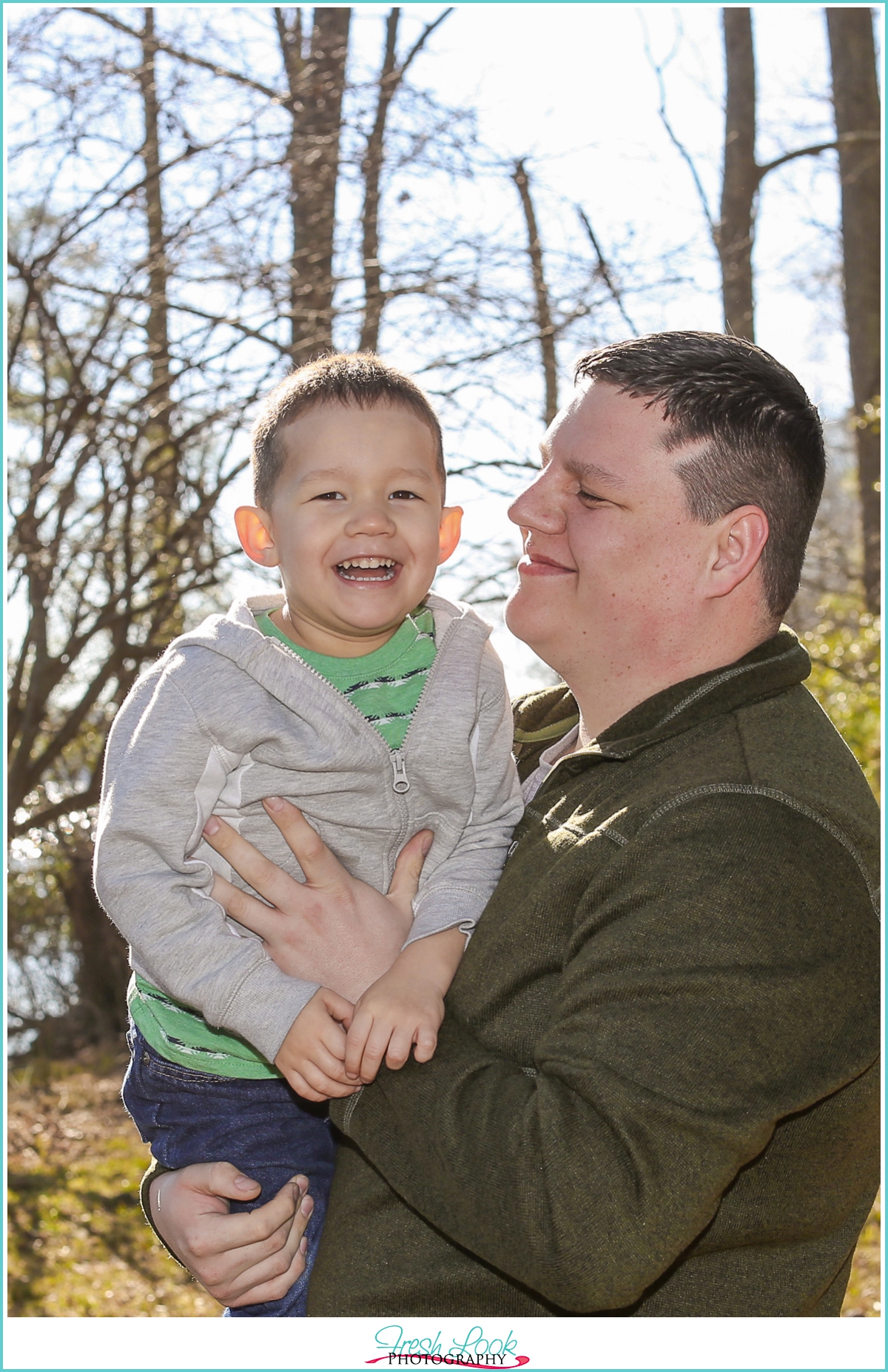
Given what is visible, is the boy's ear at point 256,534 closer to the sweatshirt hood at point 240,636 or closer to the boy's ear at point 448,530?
the sweatshirt hood at point 240,636

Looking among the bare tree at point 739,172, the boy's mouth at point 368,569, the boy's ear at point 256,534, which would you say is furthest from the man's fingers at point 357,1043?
the bare tree at point 739,172

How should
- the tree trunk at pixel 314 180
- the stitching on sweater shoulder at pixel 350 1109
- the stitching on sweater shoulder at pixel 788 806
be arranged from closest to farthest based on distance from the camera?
1. the stitching on sweater shoulder at pixel 788 806
2. the stitching on sweater shoulder at pixel 350 1109
3. the tree trunk at pixel 314 180

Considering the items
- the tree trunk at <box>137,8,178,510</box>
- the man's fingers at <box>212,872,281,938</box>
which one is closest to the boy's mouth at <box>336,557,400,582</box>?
the man's fingers at <box>212,872,281,938</box>

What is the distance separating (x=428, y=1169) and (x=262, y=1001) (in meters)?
0.39

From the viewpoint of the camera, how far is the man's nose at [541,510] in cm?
224

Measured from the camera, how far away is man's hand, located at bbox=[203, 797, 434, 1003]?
1.95 metres

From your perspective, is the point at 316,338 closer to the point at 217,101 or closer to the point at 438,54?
the point at 217,101

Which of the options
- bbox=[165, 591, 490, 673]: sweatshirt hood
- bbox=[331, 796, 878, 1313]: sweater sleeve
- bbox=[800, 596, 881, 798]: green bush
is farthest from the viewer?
bbox=[800, 596, 881, 798]: green bush

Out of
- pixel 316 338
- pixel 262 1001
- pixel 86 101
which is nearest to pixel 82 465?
pixel 316 338

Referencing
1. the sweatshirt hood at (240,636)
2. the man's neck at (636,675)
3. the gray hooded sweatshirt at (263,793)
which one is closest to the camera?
the gray hooded sweatshirt at (263,793)

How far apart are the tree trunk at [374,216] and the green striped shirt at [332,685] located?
2.88m

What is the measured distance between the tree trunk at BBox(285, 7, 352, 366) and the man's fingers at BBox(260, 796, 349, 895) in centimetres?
307

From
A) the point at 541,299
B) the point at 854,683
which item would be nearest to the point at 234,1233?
the point at 541,299

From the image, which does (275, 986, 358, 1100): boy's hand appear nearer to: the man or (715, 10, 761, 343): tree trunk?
the man
